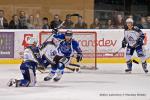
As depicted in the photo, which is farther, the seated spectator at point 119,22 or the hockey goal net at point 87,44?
the seated spectator at point 119,22

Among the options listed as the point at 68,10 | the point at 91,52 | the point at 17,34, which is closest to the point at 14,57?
the point at 17,34

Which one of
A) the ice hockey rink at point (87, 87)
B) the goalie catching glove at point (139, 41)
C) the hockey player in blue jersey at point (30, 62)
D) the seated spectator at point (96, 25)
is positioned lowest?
the ice hockey rink at point (87, 87)

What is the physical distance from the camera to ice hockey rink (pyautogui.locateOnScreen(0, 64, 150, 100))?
32.8 feet

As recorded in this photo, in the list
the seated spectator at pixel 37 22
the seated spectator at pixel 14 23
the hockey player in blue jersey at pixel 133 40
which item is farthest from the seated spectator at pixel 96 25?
the hockey player in blue jersey at pixel 133 40

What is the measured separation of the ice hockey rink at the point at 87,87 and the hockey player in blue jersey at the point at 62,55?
7.7 inches

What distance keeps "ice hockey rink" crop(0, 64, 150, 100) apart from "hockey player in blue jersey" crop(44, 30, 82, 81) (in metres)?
0.19

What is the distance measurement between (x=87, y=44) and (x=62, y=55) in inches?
122

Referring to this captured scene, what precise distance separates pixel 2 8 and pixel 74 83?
6258 mm

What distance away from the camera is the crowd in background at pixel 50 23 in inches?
639

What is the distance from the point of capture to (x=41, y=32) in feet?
51.9

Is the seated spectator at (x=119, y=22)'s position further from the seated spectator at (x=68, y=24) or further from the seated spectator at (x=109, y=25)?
the seated spectator at (x=68, y=24)

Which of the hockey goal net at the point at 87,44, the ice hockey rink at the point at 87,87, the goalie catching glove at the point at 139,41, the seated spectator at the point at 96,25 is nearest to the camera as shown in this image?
A: the ice hockey rink at the point at 87,87

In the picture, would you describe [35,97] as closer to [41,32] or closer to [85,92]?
[85,92]

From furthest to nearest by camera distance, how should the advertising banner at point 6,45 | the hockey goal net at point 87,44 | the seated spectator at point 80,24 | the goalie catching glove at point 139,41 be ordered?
the seated spectator at point 80,24
the advertising banner at point 6,45
the hockey goal net at point 87,44
the goalie catching glove at point 139,41
